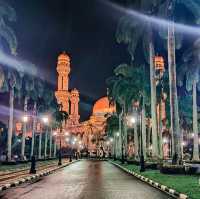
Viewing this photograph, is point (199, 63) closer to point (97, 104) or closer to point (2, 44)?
point (2, 44)

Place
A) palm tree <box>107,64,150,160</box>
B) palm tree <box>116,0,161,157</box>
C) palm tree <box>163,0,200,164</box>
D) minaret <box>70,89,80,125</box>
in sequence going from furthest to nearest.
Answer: minaret <box>70,89,80,125</box>
palm tree <box>107,64,150,160</box>
palm tree <box>116,0,161,157</box>
palm tree <box>163,0,200,164</box>

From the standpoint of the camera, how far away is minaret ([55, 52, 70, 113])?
175m

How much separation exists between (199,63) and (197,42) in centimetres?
440

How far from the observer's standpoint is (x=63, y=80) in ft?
582

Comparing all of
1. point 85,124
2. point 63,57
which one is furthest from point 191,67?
point 85,124

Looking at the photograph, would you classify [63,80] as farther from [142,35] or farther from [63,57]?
[142,35]

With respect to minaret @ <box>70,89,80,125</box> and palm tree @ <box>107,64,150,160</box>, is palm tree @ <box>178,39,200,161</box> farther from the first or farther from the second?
minaret @ <box>70,89,80,125</box>

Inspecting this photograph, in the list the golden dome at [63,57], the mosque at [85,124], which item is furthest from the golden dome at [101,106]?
the golden dome at [63,57]

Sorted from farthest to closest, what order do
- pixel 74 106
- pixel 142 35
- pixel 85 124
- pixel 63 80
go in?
1. pixel 74 106
2. pixel 85 124
3. pixel 63 80
4. pixel 142 35

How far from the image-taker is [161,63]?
125625mm

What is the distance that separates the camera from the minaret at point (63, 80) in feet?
576

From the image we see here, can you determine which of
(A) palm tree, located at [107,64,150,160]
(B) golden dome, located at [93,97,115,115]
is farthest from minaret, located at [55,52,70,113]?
(A) palm tree, located at [107,64,150,160]

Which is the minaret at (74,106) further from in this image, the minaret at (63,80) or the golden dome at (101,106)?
the golden dome at (101,106)

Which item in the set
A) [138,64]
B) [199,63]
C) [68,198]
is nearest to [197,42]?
[199,63]
